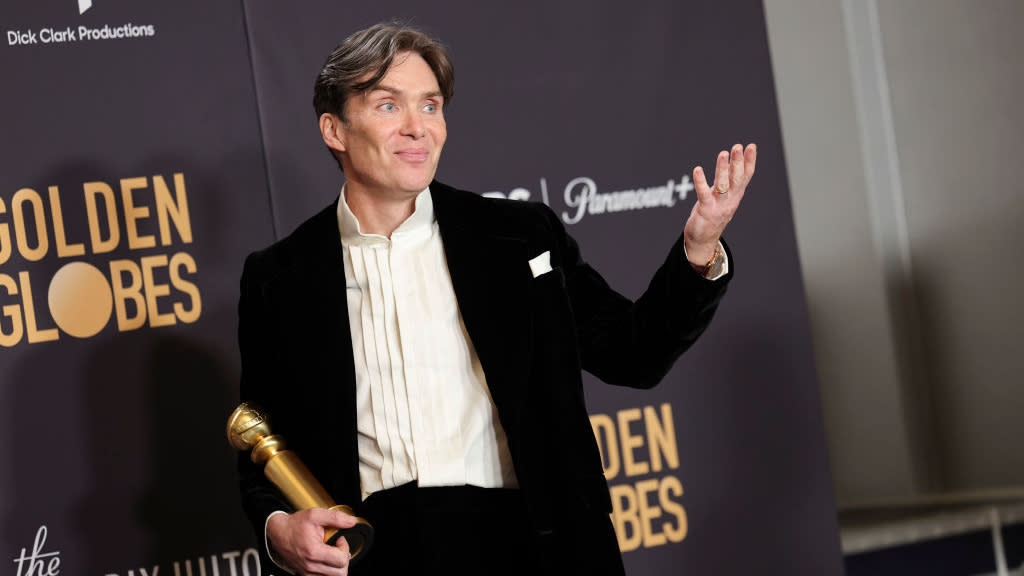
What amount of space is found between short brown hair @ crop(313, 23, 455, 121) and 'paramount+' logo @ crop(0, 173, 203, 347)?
1.10 m

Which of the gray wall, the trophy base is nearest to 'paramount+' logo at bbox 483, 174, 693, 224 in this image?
the trophy base

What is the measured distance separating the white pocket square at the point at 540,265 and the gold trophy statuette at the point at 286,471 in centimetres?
50

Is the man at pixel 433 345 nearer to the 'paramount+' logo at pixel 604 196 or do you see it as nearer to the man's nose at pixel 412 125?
the man's nose at pixel 412 125

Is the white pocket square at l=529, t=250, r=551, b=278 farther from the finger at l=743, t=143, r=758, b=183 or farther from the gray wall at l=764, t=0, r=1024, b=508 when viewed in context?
the gray wall at l=764, t=0, r=1024, b=508

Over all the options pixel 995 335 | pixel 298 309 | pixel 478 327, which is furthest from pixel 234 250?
pixel 995 335

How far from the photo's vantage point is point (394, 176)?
6.15 ft

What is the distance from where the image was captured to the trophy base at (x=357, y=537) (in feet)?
5.53

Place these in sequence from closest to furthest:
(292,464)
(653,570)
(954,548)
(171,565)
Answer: (292,464)
(171,565)
(653,570)
(954,548)

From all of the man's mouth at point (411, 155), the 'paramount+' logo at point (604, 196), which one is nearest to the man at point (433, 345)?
the man's mouth at point (411, 155)

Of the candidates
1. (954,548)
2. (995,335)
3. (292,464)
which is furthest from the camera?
(995,335)

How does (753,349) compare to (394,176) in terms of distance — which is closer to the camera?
(394,176)

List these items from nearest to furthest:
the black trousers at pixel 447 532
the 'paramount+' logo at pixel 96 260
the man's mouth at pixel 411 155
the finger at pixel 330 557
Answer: the finger at pixel 330 557
the black trousers at pixel 447 532
the man's mouth at pixel 411 155
the 'paramount+' logo at pixel 96 260

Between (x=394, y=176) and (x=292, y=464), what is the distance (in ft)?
1.60

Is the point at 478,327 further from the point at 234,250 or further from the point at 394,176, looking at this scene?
the point at 234,250
